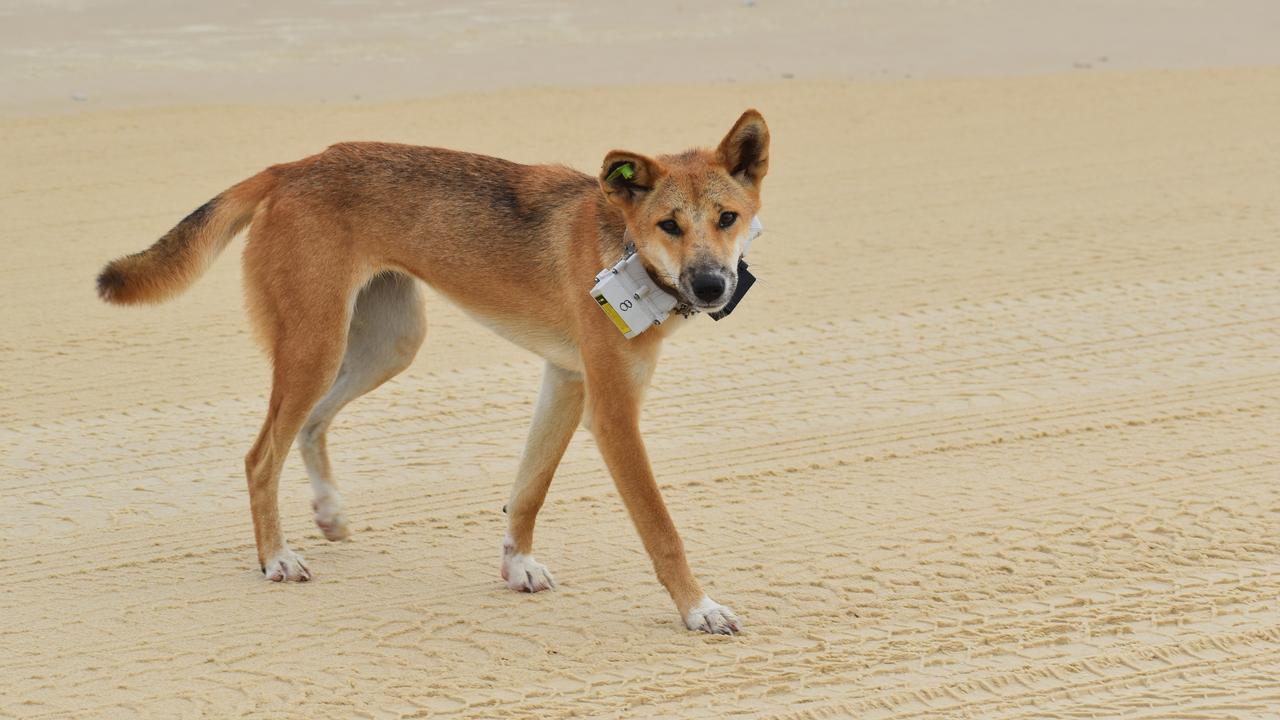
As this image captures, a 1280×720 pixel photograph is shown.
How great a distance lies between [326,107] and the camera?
15031mm

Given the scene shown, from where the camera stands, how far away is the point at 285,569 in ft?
20.0

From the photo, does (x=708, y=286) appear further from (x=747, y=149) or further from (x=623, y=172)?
(x=747, y=149)

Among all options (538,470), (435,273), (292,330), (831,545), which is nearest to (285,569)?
(292,330)

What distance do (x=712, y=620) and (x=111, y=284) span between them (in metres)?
2.66

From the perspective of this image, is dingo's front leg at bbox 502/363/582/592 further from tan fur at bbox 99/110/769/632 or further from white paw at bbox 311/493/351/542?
white paw at bbox 311/493/351/542

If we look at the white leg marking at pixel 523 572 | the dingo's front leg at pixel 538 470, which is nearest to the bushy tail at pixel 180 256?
the dingo's front leg at pixel 538 470

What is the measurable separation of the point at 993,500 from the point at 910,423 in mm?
929

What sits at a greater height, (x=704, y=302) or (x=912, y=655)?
(x=704, y=302)

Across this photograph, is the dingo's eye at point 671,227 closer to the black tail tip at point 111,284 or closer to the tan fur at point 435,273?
the tan fur at point 435,273

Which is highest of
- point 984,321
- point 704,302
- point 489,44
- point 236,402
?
point 704,302

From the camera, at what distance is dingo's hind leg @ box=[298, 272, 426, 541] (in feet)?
21.4

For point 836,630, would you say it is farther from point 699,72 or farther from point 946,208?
point 699,72

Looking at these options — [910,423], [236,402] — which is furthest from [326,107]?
[910,423]

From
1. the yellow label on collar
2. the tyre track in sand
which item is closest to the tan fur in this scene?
the yellow label on collar
